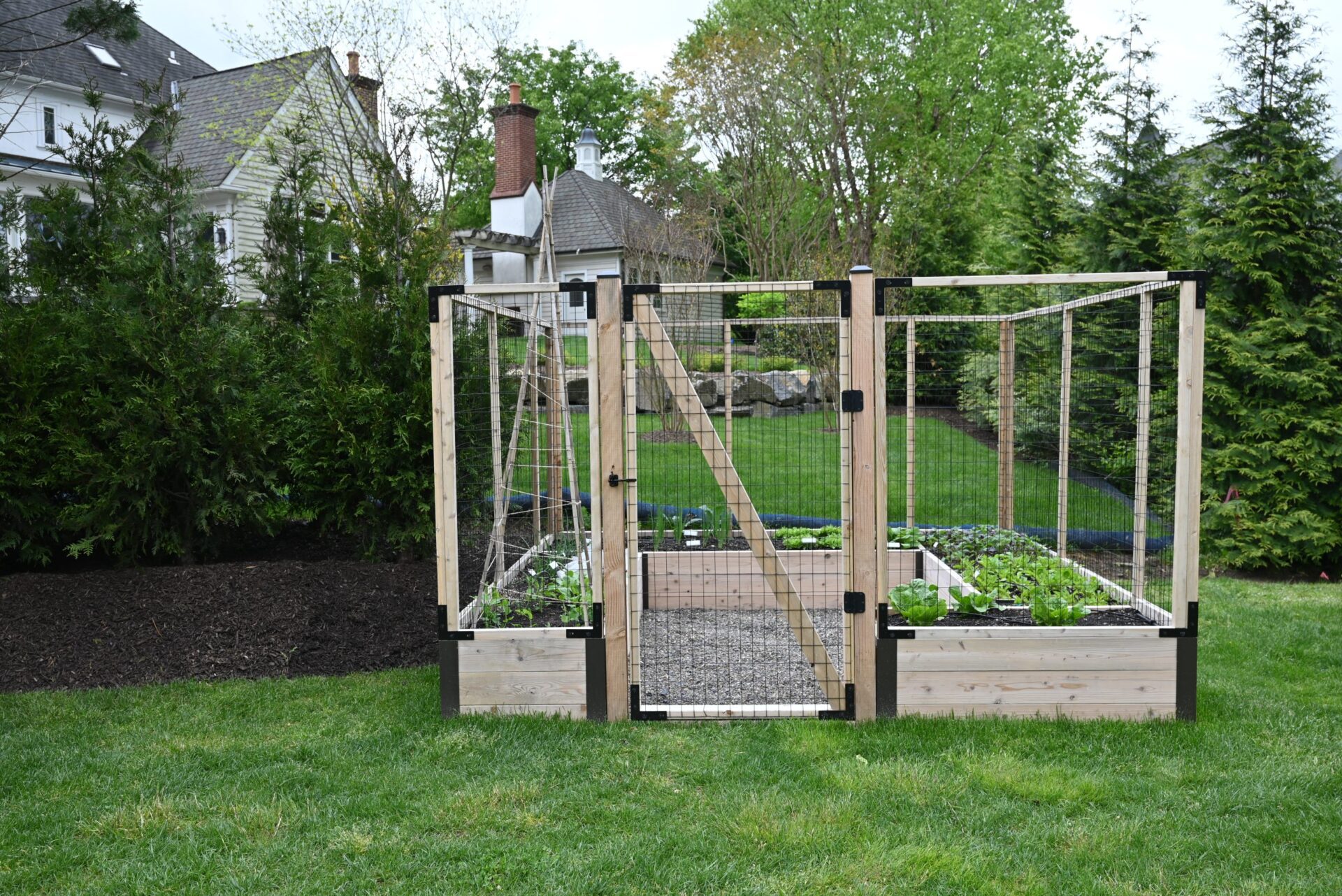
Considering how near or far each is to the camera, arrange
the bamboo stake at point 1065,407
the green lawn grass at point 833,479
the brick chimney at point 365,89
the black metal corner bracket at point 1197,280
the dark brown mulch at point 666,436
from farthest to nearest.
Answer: the brick chimney at point 365,89 → the dark brown mulch at point 666,436 → the green lawn grass at point 833,479 → the bamboo stake at point 1065,407 → the black metal corner bracket at point 1197,280

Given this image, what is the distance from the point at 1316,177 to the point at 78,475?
28.4 ft

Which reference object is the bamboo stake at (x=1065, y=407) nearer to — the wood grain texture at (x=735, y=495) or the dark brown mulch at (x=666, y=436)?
the wood grain texture at (x=735, y=495)

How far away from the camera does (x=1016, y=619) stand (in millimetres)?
4684

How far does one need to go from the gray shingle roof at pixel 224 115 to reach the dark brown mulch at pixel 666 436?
7763 millimetres

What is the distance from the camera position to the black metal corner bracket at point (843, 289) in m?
4.07

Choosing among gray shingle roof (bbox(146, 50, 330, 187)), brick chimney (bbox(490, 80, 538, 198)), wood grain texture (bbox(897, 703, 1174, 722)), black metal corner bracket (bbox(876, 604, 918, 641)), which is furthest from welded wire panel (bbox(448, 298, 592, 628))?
brick chimney (bbox(490, 80, 538, 198))

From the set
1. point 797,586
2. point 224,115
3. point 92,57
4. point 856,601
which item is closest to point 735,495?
point 856,601

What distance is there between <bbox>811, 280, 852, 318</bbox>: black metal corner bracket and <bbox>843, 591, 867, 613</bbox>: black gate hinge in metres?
1.16

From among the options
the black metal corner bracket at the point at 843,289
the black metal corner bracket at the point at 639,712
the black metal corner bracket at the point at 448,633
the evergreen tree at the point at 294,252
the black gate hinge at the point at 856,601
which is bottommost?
the black metal corner bracket at the point at 639,712

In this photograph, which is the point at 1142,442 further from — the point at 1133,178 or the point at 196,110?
the point at 196,110

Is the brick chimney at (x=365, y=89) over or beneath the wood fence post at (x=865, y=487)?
over

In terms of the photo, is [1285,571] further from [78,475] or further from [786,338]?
[78,475]

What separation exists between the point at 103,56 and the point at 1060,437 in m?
21.2

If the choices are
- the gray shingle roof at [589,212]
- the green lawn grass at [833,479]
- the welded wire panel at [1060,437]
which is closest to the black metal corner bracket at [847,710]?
the welded wire panel at [1060,437]
